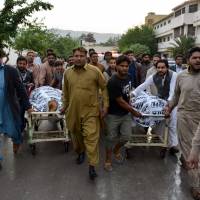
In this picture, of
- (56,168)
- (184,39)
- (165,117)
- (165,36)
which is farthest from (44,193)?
(165,36)

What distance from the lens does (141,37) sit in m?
69.7

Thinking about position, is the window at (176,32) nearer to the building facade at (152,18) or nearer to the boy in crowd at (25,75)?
the building facade at (152,18)

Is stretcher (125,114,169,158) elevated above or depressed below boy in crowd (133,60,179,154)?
below

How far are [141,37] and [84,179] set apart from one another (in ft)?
217

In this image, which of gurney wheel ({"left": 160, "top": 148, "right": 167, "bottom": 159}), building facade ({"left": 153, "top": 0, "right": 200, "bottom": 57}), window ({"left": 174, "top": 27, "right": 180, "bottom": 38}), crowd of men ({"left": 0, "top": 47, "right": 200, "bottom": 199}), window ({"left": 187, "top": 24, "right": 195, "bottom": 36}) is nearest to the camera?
crowd of men ({"left": 0, "top": 47, "right": 200, "bottom": 199})

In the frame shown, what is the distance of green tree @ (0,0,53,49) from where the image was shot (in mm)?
17188

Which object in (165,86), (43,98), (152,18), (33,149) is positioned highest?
(152,18)

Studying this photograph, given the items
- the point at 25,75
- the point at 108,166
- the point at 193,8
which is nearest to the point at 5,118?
the point at 108,166

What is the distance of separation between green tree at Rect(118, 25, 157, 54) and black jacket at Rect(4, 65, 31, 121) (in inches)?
2528

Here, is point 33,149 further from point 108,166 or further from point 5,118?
point 108,166

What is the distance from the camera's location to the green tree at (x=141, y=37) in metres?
69.8

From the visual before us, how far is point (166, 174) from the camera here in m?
5.53

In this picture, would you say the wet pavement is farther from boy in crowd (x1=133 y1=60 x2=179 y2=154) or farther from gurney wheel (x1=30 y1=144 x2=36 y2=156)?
boy in crowd (x1=133 y1=60 x2=179 y2=154)

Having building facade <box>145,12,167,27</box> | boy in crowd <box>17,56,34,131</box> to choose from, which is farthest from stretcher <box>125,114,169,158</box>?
building facade <box>145,12,167,27</box>
